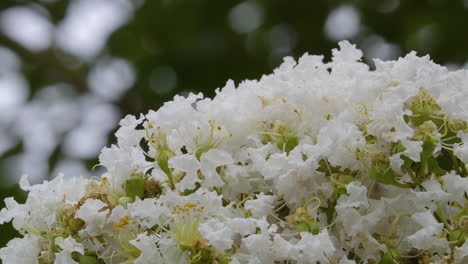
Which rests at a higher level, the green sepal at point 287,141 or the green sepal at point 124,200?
the green sepal at point 287,141

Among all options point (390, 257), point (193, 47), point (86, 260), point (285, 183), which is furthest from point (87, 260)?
point (193, 47)

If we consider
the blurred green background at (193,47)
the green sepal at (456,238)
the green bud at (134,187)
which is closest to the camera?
the green sepal at (456,238)

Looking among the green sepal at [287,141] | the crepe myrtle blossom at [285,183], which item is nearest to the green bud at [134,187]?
the crepe myrtle blossom at [285,183]

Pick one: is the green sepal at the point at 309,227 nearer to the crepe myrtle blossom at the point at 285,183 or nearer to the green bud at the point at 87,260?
the crepe myrtle blossom at the point at 285,183

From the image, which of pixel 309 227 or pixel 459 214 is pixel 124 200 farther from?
pixel 459 214

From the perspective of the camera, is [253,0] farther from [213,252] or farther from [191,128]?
[213,252]

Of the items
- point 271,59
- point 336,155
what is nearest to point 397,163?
point 336,155

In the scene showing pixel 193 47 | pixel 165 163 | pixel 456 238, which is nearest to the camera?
pixel 456 238
